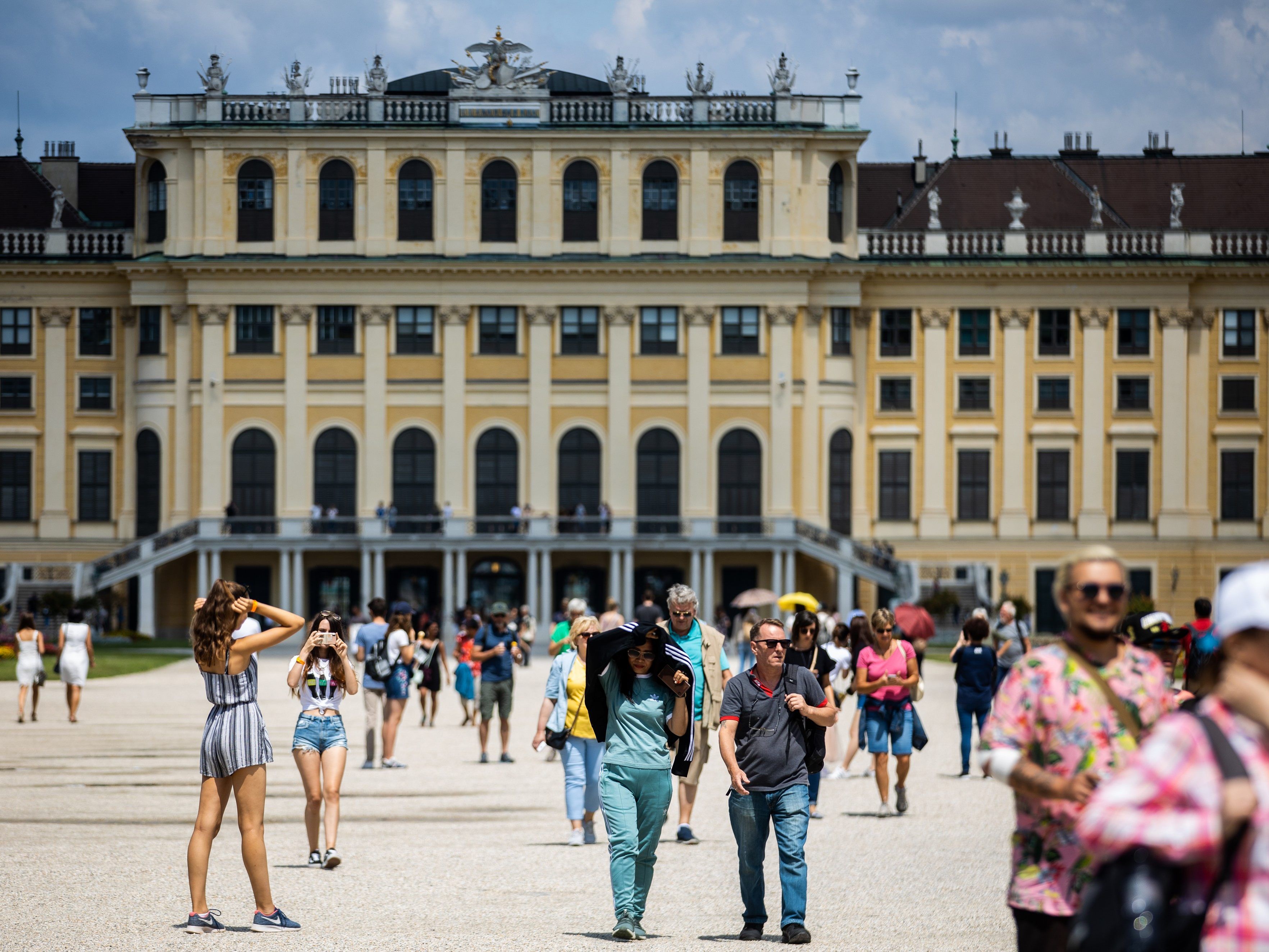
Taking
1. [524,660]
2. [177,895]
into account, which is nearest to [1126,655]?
[177,895]

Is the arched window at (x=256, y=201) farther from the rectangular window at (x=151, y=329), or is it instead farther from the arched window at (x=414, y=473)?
the arched window at (x=414, y=473)

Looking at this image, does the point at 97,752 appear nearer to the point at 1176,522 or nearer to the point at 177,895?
the point at 177,895

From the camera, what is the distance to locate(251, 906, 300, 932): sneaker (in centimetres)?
1095

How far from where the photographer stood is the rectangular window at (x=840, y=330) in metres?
60.7

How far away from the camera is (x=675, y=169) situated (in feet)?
195

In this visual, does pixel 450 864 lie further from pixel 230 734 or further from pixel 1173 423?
pixel 1173 423

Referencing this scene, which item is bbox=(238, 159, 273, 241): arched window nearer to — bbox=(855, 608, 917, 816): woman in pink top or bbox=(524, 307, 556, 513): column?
bbox=(524, 307, 556, 513): column

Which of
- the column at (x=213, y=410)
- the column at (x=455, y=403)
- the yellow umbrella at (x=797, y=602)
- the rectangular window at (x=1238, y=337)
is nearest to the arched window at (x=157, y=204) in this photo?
the column at (x=213, y=410)

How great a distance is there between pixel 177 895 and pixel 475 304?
4837 cm

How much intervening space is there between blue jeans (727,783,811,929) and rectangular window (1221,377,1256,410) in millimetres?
53523

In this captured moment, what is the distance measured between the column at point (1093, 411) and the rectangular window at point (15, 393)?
33.6 meters

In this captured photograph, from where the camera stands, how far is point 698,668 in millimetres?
12711

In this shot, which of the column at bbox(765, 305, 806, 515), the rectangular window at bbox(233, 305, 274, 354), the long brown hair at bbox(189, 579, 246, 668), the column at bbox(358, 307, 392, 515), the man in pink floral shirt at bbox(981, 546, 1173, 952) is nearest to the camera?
the man in pink floral shirt at bbox(981, 546, 1173, 952)

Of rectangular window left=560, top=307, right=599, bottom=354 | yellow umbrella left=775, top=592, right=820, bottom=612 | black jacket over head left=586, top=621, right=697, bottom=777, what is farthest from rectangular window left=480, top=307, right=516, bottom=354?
black jacket over head left=586, top=621, right=697, bottom=777
